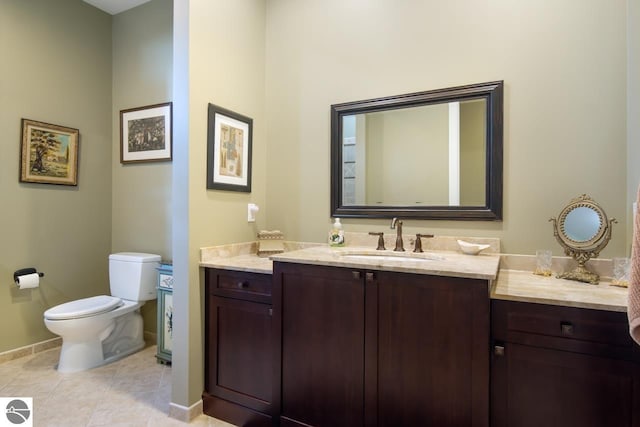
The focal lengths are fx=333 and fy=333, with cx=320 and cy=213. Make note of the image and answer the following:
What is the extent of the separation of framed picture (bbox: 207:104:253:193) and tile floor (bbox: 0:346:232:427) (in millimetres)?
1379

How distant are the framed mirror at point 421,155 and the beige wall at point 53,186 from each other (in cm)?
232

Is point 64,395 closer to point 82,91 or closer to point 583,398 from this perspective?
point 82,91

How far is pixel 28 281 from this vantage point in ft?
8.32

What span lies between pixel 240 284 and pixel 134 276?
136 cm

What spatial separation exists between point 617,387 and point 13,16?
4219 mm

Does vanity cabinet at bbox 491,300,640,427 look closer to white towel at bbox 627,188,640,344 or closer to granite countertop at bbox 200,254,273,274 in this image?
white towel at bbox 627,188,640,344

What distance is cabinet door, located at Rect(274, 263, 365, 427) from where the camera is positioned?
151 cm

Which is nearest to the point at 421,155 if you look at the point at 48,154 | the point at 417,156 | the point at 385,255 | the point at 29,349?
the point at 417,156

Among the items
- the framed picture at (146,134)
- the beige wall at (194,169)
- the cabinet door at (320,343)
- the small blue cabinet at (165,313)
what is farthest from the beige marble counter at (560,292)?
the framed picture at (146,134)

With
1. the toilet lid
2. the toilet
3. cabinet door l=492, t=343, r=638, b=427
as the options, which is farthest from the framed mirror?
the toilet lid

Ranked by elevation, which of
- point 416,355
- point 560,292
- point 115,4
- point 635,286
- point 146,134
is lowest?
point 416,355

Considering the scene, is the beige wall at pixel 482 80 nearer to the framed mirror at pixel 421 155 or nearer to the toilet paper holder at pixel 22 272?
the framed mirror at pixel 421 155

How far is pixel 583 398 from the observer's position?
121 centimetres

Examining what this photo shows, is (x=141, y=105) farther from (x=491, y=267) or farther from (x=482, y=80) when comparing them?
(x=491, y=267)
